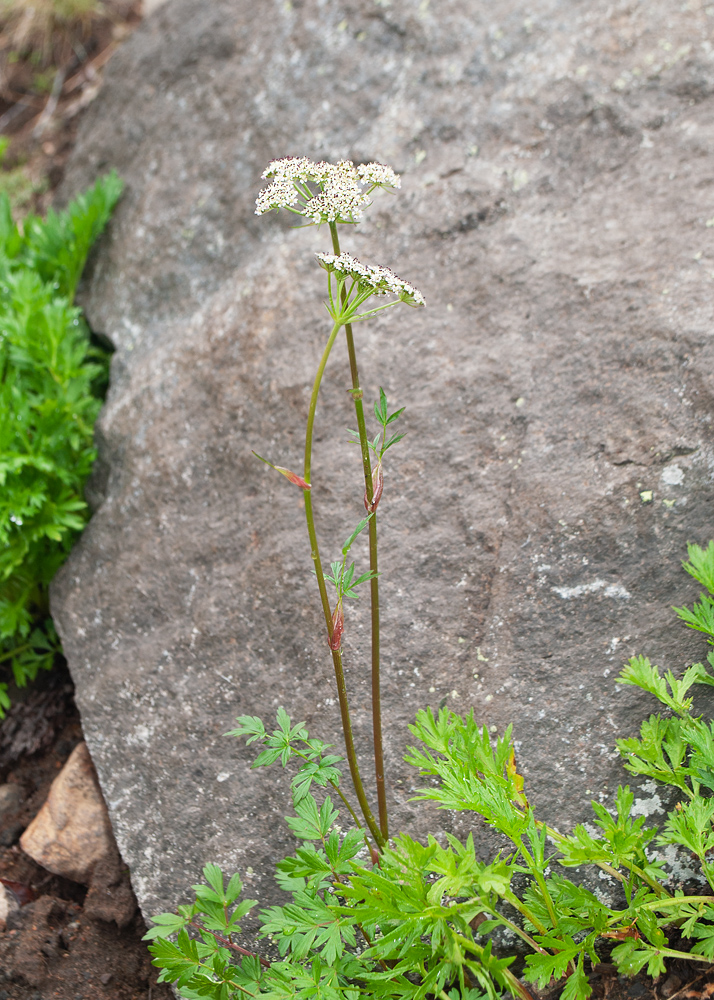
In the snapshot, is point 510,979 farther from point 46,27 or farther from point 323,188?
point 46,27

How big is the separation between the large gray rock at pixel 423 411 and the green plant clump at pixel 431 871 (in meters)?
0.21

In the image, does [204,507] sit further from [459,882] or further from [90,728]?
[459,882]

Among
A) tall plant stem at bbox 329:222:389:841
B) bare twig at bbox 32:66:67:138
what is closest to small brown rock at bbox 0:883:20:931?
tall plant stem at bbox 329:222:389:841

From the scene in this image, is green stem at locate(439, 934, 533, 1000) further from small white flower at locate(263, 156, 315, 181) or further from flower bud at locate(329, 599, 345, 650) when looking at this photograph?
small white flower at locate(263, 156, 315, 181)

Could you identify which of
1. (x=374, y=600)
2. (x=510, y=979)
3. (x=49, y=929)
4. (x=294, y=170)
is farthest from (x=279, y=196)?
(x=49, y=929)

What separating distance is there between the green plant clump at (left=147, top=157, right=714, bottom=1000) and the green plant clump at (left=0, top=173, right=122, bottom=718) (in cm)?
140

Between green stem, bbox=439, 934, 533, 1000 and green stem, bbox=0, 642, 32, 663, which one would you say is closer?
green stem, bbox=439, 934, 533, 1000

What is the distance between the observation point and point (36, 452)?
9.57ft

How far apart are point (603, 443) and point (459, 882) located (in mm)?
1487

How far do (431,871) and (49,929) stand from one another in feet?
4.92

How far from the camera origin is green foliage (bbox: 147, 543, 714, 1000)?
65.6 inches

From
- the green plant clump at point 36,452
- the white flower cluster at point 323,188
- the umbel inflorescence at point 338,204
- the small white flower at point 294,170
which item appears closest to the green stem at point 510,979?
the umbel inflorescence at point 338,204

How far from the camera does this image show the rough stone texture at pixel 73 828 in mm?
2641

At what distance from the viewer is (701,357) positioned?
2496 millimetres
